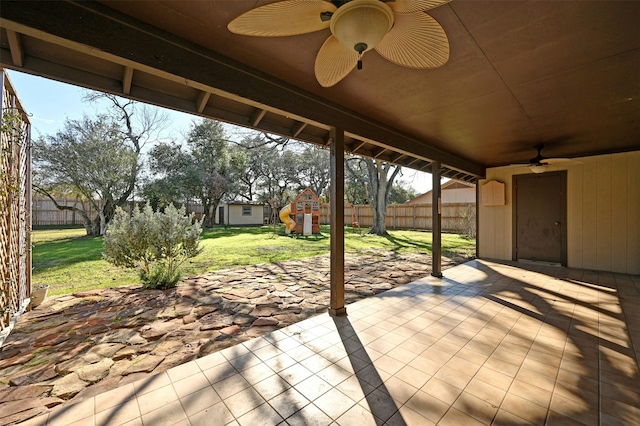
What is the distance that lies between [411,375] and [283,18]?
253cm

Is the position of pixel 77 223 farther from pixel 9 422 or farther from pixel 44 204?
pixel 9 422

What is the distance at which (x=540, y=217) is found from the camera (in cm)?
644

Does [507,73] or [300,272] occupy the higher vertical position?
[507,73]

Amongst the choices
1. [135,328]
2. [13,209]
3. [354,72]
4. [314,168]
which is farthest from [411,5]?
[314,168]

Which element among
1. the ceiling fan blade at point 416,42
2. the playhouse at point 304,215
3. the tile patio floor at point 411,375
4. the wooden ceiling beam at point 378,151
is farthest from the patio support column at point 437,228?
the playhouse at point 304,215

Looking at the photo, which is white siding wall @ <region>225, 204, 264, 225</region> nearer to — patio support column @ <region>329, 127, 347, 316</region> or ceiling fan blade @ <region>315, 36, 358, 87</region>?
patio support column @ <region>329, 127, 347, 316</region>

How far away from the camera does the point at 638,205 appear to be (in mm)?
5250

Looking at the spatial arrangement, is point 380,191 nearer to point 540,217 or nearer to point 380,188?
point 380,188

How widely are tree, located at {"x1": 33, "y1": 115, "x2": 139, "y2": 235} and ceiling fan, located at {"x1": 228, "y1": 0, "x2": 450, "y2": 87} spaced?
13430mm

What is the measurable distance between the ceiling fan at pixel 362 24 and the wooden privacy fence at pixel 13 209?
9.03ft

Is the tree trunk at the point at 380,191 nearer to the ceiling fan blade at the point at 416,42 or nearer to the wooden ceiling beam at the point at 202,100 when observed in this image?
the wooden ceiling beam at the point at 202,100

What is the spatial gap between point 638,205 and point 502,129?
3.77m

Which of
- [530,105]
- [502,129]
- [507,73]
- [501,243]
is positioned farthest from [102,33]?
[501,243]

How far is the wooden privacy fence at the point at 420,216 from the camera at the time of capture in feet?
42.3
